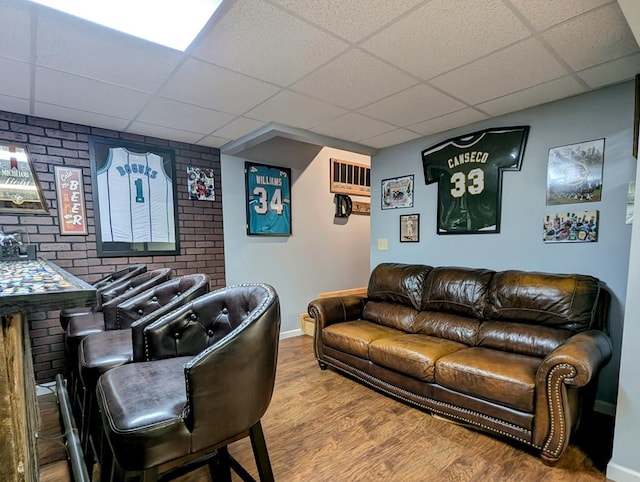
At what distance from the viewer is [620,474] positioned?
62.3 inches

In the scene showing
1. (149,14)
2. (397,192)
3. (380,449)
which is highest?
(149,14)

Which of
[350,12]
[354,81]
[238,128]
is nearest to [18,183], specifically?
[238,128]

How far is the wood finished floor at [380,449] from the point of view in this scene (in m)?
1.68

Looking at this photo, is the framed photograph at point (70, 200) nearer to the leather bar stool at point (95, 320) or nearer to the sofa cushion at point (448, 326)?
the leather bar stool at point (95, 320)

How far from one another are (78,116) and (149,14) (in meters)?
1.70

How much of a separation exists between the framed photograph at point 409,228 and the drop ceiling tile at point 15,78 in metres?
3.29

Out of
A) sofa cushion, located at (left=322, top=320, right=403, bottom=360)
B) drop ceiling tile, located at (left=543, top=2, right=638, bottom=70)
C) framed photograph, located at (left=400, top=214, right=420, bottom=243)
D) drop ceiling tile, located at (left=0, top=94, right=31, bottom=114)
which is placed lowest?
sofa cushion, located at (left=322, top=320, right=403, bottom=360)

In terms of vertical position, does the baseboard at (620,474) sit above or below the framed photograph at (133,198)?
below

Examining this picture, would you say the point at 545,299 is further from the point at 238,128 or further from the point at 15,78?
the point at 15,78

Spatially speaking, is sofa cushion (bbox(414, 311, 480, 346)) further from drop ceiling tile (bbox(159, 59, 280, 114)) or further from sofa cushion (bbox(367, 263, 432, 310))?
drop ceiling tile (bbox(159, 59, 280, 114))

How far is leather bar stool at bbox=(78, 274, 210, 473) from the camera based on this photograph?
1.51m

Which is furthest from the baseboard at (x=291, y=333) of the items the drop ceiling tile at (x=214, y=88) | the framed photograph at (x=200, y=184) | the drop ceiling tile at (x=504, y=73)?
the drop ceiling tile at (x=504, y=73)

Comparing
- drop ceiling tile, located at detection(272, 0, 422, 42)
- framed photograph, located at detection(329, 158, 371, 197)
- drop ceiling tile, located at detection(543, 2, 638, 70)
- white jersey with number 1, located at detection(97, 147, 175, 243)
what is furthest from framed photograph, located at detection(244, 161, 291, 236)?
drop ceiling tile, located at detection(543, 2, 638, 70)

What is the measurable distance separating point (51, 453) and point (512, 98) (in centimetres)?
391
